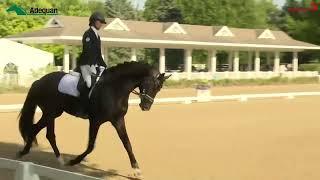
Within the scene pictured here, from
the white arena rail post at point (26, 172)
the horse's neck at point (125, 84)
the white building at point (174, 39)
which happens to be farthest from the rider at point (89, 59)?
the white building at point (174, 39)

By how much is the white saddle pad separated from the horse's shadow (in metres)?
1.17

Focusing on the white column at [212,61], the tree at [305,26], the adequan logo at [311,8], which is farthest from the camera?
the adequan logo at [311,8]

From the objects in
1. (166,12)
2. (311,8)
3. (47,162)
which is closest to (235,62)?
(311,8)

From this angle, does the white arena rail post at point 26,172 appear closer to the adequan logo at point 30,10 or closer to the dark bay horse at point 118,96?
the dark bay horse at point 118,96

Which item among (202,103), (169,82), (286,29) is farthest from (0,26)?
(286,29)

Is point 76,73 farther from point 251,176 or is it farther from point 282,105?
point 282,105

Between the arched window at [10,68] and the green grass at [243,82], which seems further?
the green grass at [243,82]

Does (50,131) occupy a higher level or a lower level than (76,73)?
lower

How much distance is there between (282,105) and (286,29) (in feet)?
197

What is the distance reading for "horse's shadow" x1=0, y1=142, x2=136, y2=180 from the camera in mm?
7851

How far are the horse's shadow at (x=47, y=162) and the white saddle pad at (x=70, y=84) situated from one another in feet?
3.84

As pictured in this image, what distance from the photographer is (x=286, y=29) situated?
81500 mm

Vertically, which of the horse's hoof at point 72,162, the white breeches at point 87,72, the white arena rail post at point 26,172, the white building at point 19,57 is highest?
the white breeches at point 87,72

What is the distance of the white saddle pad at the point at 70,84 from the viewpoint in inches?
326
